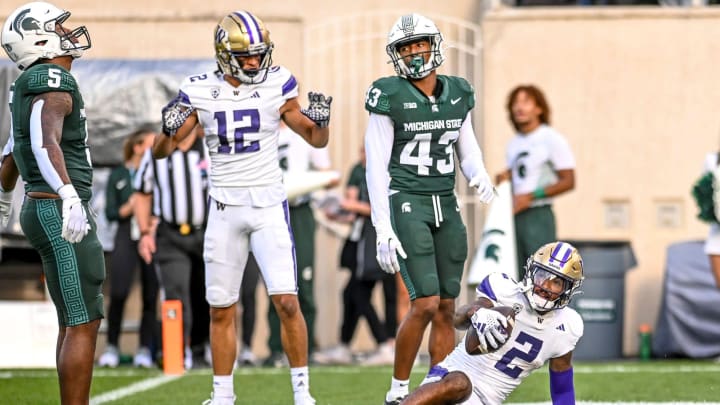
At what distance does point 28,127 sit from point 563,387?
2.55 meters

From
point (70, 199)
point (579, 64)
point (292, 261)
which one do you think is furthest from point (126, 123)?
point (70, 199)

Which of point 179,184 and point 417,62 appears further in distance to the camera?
point 179,184

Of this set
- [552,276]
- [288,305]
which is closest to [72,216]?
[288,305]

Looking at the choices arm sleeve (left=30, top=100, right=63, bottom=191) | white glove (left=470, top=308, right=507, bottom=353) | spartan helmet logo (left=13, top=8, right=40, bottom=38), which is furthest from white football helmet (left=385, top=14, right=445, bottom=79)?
arm sleeve (left=30, top=100, right=63, bottom=191)

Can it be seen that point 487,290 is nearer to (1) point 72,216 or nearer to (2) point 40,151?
(1) point 72,216

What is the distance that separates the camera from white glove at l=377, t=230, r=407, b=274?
264 inches

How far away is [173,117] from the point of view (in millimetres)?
6676

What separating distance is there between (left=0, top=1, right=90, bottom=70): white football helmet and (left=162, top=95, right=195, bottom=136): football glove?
65 centimetres

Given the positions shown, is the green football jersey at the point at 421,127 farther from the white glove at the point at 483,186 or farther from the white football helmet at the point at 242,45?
the white football helmet at the point at 242,45

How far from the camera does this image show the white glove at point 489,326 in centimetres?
577

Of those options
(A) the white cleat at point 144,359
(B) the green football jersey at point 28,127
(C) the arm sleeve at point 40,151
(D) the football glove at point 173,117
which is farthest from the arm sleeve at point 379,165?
(A) the white cleat at point 144,359

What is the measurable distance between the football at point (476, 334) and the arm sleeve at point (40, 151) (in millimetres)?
1825

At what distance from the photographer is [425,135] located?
270 inches

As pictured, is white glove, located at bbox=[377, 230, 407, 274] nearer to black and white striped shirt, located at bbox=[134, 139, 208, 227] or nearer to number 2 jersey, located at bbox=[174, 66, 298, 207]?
number 2 jersey, located at bbox=[174, 66, 298, 207]
